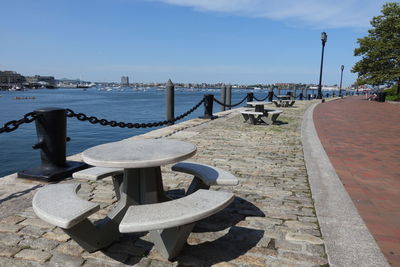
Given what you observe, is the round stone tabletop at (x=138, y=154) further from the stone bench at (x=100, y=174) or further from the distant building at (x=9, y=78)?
the distant building at (x=9, y=78)

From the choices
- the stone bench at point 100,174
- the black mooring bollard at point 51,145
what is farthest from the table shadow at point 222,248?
the black mooring bollard at point 51,145

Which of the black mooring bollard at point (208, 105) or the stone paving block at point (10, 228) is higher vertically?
the black mooring bollard at point (208, 105)

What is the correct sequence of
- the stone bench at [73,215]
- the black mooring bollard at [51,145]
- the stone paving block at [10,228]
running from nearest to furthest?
the stone bench at [73,215]
the stone paving block at [10,228]
the black mooring bollard at [51,145]

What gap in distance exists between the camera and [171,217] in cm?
213

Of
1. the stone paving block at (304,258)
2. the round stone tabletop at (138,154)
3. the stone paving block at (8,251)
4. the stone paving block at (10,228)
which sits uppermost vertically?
the round stone tabletop at (138,154)

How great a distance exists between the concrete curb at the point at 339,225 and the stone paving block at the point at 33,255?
233cm

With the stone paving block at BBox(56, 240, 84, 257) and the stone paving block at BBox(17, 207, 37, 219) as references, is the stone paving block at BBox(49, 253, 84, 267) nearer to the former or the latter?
the stone paving block at BBox(56, 240, 84, 257)

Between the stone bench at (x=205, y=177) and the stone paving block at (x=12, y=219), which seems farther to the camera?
the stone paving block at (x=12, y=219)

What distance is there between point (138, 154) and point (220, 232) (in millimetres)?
1120

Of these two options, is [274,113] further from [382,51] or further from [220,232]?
[382,51]

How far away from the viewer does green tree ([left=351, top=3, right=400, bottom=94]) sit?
1187 inches

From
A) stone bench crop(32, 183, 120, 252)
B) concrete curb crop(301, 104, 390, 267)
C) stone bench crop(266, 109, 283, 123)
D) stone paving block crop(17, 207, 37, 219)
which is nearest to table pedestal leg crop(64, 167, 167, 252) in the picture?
stone bench crop(32, 183, 120, 252)

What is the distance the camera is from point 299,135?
9.04 m

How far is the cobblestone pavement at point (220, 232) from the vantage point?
2.55 metres
